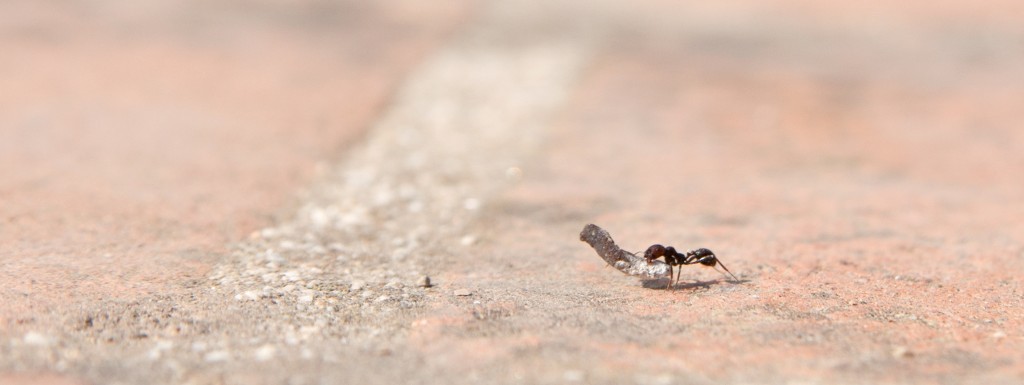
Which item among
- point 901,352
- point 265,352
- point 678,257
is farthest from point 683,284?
point 265,352

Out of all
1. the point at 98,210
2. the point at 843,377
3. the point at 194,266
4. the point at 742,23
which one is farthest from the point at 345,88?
the point at 843,377

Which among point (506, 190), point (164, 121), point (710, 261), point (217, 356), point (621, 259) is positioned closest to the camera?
point (217, 356)

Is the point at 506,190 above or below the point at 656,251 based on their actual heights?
above

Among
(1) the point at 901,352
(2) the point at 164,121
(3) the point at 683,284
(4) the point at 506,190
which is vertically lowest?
(1) the point at 901,352

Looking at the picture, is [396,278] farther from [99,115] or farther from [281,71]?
[281,71]

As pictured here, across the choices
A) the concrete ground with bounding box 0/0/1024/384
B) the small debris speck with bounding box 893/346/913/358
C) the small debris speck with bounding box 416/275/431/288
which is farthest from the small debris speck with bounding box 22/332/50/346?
the small debris speck with bounding box 893/346/913/358

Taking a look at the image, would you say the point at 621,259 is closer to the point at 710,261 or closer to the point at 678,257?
the point at 678,257

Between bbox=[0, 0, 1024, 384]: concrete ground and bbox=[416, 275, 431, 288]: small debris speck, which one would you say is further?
bbox=[416, 275, 431, 288]: small debris speck

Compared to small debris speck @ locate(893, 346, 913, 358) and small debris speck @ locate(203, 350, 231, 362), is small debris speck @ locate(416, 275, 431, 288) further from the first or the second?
small debris speck @ locate(893, 346, 913, 358)
